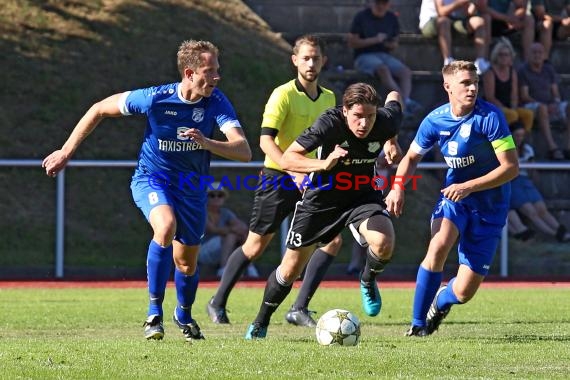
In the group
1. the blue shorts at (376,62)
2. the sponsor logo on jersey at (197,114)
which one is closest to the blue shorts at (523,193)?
the blue shorts at (376,62)

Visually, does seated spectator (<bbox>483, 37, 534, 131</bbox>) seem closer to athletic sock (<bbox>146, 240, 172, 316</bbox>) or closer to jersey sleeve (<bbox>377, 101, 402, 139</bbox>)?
jersey sleeve (<bbox>377, 101, 402, 139</bbox>)

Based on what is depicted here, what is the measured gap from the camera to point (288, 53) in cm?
2328

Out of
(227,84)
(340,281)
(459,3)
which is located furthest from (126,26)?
(340,281)

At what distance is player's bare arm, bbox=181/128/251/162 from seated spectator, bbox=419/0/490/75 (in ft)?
40.6

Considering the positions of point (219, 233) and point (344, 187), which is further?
point (219, 233)

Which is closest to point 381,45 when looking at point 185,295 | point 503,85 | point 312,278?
point 503,85

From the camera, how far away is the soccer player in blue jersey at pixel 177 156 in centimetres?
997

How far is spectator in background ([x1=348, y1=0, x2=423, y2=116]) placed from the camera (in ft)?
71.3

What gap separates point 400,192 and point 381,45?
38.8ft

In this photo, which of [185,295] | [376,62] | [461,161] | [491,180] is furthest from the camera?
[376,62]

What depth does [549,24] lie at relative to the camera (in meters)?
23.5

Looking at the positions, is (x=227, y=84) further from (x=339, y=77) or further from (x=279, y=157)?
(x=279, y=157)

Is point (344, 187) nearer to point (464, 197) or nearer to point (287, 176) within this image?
point (464, 197)

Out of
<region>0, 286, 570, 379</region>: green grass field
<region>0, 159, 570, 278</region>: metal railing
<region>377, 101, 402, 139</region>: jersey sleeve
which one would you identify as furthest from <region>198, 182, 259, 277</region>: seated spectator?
<region>377, 101, 402, 139</region>: jersey sleeve
